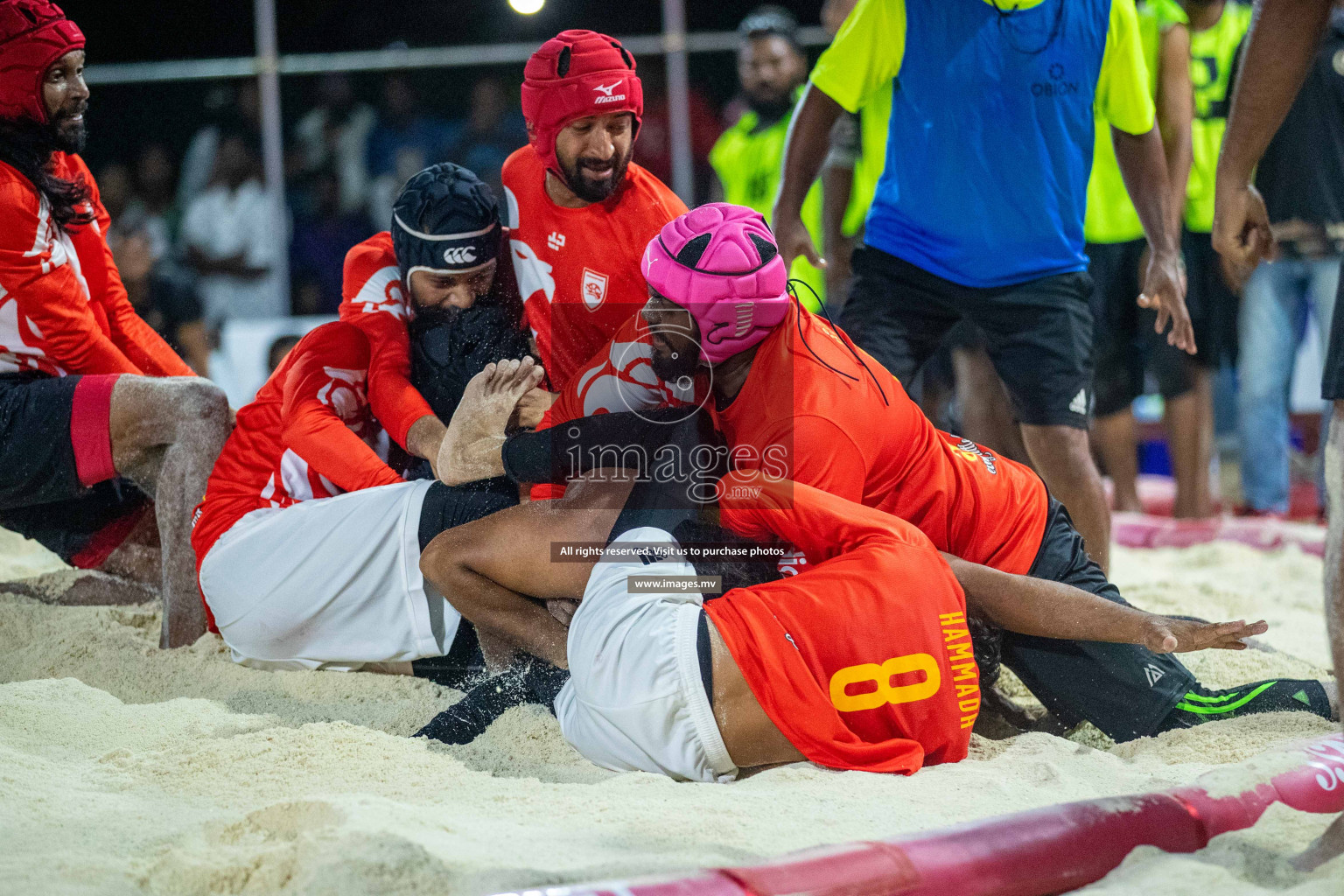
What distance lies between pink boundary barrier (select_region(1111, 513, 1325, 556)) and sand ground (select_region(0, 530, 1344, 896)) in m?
1.91

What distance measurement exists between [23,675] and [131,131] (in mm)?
5046

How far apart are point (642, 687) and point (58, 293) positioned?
2.34 meters

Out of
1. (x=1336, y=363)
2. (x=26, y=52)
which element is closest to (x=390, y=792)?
(x=1336, y=363)

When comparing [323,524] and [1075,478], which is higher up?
[323,524]

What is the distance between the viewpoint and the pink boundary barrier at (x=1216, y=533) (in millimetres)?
5070

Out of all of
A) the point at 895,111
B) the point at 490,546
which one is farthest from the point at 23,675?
the point at 895,111

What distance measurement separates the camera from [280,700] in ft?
9.67

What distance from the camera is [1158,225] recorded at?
12.5 ft

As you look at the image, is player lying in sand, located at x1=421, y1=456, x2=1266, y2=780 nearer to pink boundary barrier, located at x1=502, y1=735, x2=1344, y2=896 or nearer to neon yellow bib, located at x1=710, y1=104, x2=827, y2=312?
pink boundary barrier, located at x1=502, y1=735, x2=1344, y2=896

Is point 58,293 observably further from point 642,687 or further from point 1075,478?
point 1075,478

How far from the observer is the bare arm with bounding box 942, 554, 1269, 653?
241 centimetres

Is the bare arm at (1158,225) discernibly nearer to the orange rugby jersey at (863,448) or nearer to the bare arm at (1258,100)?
the orange rugby jersey at (863,448)

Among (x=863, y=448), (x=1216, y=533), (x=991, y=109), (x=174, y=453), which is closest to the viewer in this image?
(x=863, y=448)

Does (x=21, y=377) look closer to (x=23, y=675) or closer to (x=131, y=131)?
(x=23, y=675)
